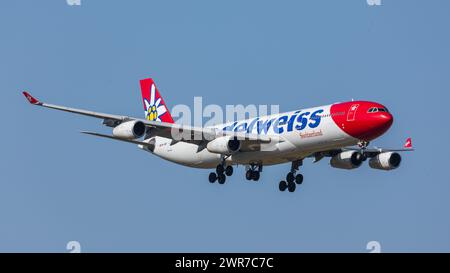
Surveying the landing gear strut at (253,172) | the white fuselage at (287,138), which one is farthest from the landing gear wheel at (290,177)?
the landing gear strut at (253,172)

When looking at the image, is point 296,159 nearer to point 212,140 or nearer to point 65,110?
point 212,140

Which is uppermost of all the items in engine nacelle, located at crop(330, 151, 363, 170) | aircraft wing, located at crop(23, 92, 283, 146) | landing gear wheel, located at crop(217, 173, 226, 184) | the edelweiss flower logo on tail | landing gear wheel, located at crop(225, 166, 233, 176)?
the edelweiss flower logo on tail

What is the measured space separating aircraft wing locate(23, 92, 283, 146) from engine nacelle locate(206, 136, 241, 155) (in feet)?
1.52

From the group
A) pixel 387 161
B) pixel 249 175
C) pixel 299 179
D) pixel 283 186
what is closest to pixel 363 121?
pixel 387 161

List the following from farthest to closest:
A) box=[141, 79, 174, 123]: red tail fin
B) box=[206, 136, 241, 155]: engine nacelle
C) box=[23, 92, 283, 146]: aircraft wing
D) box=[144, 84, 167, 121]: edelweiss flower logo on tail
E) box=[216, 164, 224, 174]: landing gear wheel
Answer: box=[144, 84, 167, 121]: edelweiss flower logo on tail → box=[141, 79, 174, 123]: red tail fin → box=[216, 164, 224, 174]: landing gear wheel → box=[206, 136, 241, 155]: engine nacelle → box=[23, 92, 283, 146]: aircraft wing

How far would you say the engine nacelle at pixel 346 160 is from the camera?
81.8 m

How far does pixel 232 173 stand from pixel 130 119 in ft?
28.6

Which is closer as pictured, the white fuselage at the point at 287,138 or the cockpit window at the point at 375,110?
the cockpit window at the point at 375,110

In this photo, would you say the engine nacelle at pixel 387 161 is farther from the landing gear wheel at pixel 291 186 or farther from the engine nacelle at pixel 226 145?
the engine nacelle at pixel 226 145

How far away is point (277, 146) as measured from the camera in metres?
78.3

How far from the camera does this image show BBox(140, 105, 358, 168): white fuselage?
76000 millimetres

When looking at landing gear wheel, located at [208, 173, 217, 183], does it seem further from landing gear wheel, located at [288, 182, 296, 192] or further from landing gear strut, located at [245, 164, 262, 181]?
landing gear wheel, located at [288, 182, 296, 192]

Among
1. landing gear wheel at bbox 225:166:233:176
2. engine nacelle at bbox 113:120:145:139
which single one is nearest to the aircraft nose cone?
landing gear wheel at bbox 225:166:233:176
